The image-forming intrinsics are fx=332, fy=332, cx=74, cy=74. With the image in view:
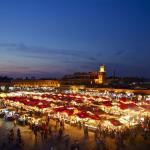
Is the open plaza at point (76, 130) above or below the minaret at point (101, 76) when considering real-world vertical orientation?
below

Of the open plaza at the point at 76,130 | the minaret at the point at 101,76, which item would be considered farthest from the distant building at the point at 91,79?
the open plaza at the point at 76,130

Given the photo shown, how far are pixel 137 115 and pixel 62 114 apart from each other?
6293 mm

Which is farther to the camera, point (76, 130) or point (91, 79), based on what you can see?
point (91, 79)

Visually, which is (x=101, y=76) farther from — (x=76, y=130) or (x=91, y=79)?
(x=76, y=130)

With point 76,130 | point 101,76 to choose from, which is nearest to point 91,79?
point 101,76

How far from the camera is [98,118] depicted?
23.9 metres

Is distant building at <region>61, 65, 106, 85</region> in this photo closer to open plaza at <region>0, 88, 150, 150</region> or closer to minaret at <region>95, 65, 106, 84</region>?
minaret at <region>95, 65, 106, 84</region>

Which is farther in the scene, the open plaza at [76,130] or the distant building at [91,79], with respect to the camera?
the distant building at [91,79]

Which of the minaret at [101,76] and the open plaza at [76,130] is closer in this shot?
the open plaza at [76,130]

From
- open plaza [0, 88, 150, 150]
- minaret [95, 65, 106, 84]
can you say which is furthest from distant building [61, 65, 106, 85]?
open plaza [0, 88, 150, 150]

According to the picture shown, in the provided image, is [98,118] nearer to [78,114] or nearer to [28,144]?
[78,114]

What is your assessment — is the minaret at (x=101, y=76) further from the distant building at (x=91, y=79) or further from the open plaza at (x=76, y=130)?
the open plaza at (x=76, y=130)

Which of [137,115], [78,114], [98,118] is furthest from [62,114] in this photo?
[137,115]

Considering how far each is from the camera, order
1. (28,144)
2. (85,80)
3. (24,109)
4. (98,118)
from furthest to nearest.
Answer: (85,80)
(24,109)
(98,118)
(28,144)
